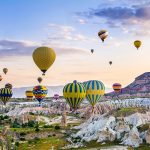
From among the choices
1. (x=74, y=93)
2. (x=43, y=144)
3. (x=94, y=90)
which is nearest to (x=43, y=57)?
(x=74, y=93)

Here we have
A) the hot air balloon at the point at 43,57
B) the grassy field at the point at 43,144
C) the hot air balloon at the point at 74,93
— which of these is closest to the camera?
the grassy field at the point at 43,144

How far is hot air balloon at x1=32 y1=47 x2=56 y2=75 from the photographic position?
11151cm

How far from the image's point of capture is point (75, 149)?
95688 millimetres

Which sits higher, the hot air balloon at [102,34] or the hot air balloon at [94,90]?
the hot air balloon at [102,34]

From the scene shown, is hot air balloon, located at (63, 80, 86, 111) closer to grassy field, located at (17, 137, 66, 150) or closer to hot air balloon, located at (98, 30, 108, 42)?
grassy field, located at (17, 137, 66, 150)

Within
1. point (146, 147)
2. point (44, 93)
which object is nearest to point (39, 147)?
point (146, 147)

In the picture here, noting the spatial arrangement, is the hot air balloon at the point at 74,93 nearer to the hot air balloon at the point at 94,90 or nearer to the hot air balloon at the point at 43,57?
the hot air balloon at the point at 43,57

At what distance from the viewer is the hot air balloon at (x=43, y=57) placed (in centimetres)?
11151

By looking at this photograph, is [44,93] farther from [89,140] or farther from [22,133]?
[89,140]

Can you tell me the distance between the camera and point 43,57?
11144 centimetres

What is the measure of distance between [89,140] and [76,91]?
51.1 feet

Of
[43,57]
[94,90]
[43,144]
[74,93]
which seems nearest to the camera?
[43,144]

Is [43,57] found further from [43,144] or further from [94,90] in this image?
[43,144]

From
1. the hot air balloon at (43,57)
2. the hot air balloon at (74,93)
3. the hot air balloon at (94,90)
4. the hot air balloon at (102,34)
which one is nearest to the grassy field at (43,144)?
the hot air balloon at (74,93)
